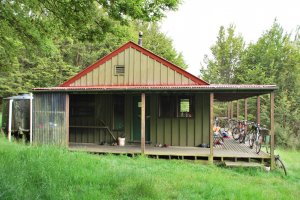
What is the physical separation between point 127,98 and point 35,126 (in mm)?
3756

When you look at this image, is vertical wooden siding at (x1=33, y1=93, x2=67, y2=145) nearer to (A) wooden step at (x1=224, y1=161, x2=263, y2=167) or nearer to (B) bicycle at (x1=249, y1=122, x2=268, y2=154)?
(A) wooden step at (x1=224, y1=161, x2=263, y2=167)

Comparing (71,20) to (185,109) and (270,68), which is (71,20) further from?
(270,68)

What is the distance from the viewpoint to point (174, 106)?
37.0ft

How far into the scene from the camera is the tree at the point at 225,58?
2977cm

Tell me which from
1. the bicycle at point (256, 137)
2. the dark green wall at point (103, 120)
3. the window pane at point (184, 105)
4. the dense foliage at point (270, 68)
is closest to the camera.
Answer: the bicycle at point (256, 137)

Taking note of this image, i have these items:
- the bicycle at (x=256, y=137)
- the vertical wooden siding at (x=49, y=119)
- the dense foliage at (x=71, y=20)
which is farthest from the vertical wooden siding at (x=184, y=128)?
the dense foliage at (x=71, y=20)

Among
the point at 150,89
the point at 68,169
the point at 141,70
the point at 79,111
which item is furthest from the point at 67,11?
the point at 79,111

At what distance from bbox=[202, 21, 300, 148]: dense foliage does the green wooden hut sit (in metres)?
12.7

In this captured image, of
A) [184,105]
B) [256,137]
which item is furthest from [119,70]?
[256,137]

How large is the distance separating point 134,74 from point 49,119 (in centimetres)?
378

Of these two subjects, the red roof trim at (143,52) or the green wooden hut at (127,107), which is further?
the red roof trim at (143,52)

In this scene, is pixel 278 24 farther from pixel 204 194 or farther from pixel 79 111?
pixel 204 194

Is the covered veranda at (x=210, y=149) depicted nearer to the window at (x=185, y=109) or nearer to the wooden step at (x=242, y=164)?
the wooden step at (x=242, y=164)

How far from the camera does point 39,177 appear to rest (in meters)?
5.07
